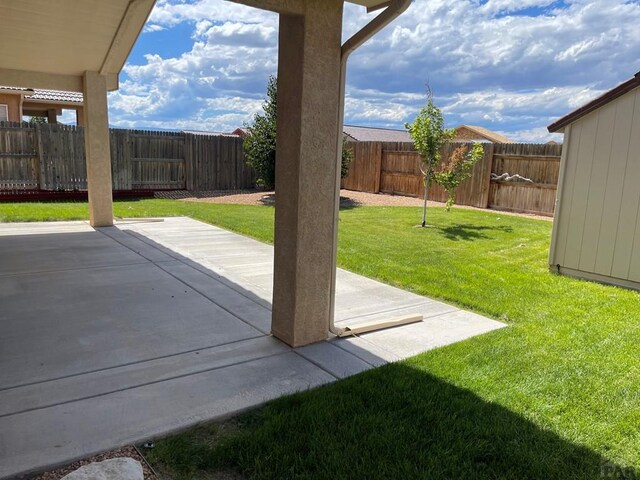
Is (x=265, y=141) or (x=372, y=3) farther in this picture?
(x=265, y=141)

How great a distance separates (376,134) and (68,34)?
83.1 ft

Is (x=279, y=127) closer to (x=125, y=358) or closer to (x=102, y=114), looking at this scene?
(x=125, y=358)

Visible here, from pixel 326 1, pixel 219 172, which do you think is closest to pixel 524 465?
pixel 326 1

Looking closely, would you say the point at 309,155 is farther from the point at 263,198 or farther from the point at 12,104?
the point at 12,104

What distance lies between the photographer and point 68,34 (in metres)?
7.14

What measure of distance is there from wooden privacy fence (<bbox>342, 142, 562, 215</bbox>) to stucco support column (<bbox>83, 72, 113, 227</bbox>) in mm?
9673

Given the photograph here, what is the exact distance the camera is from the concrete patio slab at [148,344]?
2787 mm

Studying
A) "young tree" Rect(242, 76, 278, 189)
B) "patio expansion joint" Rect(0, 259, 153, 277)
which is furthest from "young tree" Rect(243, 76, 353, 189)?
"patio expansion joint" Rect(0, 259, 153, 277)

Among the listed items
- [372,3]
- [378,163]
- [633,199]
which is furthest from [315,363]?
[378,163]

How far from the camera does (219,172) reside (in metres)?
17.5

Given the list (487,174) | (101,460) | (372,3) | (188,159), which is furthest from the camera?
(188,159)

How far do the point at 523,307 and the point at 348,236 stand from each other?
4.49 metres

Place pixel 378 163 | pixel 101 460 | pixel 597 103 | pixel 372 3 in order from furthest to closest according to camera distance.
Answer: pixel 378 163
pixel 597 103
pixel 372 3
pixel 101 460

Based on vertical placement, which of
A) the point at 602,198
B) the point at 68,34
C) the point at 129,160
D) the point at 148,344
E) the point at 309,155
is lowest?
the point at 148,344
